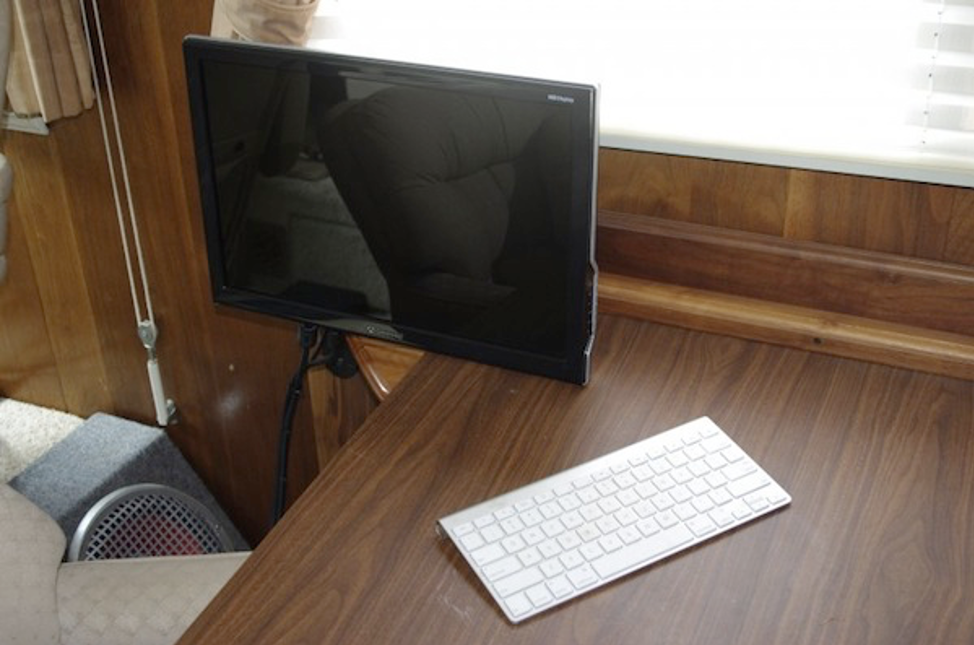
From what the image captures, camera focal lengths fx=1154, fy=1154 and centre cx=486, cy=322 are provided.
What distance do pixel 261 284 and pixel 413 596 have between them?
50cm

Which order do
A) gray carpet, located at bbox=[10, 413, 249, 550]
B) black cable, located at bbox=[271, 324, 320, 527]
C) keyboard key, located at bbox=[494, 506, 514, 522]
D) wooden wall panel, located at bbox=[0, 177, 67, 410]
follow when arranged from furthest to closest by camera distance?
1. wooden wall panel, located at bbox=[0, 177, 67, 410]
2. gray carpet, located at bbox=[10, 413, 249, 550]
3. black cable, located at bbox=[271, 324, 320, 527]
4. keyboard key, located at bbox=[494, 506, 514, 522]

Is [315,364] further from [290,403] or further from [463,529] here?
[463,529]

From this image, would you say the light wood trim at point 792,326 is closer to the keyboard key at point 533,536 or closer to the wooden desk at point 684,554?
the wooden desk at point 684,554

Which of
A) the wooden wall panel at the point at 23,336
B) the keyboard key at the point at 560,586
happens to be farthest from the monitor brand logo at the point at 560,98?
the wooden wall panel at the point at 23,336

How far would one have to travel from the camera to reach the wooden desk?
965 mm

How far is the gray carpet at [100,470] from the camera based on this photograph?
189 centimetres

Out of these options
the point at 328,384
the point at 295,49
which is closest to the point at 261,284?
the point at 295,49

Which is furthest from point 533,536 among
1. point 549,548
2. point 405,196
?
point 405,196

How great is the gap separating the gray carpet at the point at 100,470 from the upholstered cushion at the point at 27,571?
1.91 feet

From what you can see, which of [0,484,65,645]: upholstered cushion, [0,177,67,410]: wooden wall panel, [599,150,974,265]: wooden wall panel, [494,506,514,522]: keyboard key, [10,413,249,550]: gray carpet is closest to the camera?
[494,506,514,522]: keyboard key

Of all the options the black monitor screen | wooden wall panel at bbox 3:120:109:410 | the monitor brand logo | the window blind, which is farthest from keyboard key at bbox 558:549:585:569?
wooden wall panel at bbox 3:120:109:410

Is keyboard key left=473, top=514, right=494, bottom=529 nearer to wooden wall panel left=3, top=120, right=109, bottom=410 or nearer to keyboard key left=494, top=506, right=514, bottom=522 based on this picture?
keyboard key left=494, top=506, right=514, bottom=522

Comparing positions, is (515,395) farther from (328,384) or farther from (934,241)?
(328,384)

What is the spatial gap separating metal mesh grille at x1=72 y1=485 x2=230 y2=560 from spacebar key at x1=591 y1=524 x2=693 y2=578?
2.65ft
